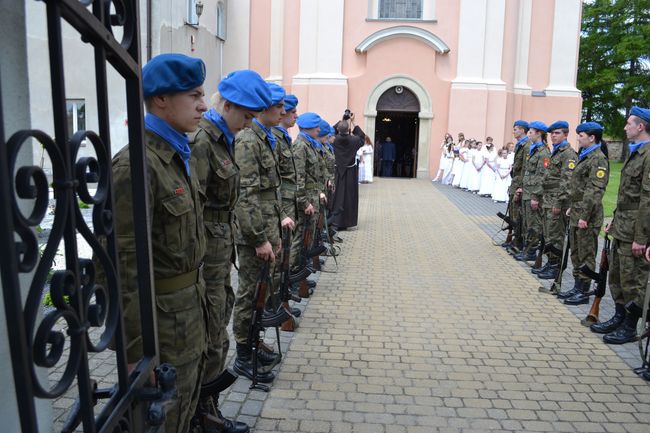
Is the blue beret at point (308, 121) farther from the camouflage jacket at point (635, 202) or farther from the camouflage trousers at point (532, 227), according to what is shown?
the camouflage jacket at point (635, 202)

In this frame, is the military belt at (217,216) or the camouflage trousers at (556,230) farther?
the camouflage trousers at (556,230)

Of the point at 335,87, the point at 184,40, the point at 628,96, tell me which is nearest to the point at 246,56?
the point at 335,87

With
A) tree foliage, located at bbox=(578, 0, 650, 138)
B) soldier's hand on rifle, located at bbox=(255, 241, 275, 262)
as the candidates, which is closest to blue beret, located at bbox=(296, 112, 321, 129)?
soldier's hand on rifle, located at bbox=(255, 241, 275, 262)

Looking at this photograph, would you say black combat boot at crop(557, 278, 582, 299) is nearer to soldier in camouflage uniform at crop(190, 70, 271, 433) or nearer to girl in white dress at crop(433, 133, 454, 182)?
soldier in camouflage uniform at crop(190, 70, 271, 433)

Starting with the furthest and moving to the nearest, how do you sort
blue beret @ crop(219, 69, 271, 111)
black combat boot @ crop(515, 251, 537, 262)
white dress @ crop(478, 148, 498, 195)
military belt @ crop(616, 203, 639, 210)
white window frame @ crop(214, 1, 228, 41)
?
white window frame @ crop(214, 1, 228, 41) → white dress @ crop(478, 148, 498, 195) → black combat boot @ crop(515, 251, 537, 262) → military belt @ crop(616, 203, 639, 210) → blue beret @ crop(219, 69, 271, 111)

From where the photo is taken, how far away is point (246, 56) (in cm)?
2809

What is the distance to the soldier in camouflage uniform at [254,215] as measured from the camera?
4.34 metres

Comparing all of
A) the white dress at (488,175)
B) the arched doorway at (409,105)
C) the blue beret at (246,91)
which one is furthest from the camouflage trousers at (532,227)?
the arched doorway at (409,105)

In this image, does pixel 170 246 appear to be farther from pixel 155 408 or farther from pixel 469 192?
pixel 469 192

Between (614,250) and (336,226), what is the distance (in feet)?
Answer: 21.6

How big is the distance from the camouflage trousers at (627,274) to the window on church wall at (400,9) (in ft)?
74.3

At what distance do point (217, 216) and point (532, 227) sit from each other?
757 centimetres

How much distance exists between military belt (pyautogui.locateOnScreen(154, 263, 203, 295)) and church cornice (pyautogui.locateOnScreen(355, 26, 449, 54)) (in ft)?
79.6

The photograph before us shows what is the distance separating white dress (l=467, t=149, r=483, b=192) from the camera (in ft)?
69.8
